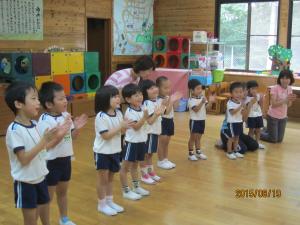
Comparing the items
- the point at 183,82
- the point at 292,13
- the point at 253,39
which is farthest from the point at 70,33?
the point at 292,13

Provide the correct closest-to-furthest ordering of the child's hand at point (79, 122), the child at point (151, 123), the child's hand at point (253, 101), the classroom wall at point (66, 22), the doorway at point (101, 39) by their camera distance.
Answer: the child's hand at point (79, 122)
the child at point (151, 123)
the child's hand at point (253, 101)
the classroom wall at point (66, 22)
the doorway at point (101, 39)

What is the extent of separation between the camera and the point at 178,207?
2.93 metres

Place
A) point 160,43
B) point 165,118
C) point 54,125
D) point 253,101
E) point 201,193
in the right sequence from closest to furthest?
point 54,125
point 201,193
point 165,118
point 253,101
point 160,43

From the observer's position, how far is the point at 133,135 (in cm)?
298

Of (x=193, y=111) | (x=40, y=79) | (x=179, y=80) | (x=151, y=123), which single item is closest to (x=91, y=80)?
(x=40, y=79)

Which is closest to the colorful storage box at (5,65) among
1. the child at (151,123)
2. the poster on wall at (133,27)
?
the poster on wall at (133,27)

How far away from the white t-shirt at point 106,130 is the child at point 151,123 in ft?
1.70

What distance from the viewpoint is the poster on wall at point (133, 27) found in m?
7.78

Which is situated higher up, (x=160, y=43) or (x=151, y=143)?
(x=160, y=43)

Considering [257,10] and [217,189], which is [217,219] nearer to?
[217,189]

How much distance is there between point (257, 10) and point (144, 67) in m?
5.09

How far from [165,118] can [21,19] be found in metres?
3.48

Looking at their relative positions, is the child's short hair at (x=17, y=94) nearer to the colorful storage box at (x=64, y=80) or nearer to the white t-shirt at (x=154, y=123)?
the white t-shirt at (x=154, y=123)

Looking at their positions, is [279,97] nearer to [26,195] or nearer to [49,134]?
[49,134]
